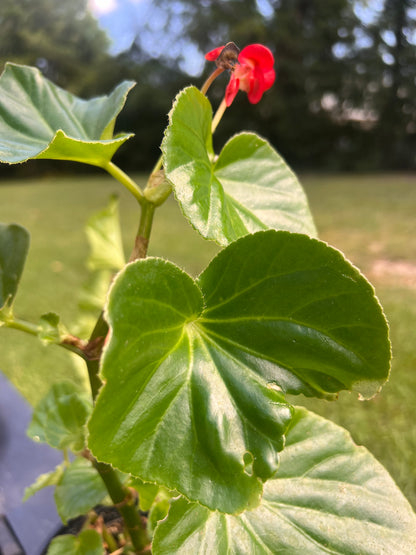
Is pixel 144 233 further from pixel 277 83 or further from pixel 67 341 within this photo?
pixel 277 83

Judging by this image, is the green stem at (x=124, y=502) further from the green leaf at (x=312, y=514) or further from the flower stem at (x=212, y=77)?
the flower stem at (x=212, y=77)

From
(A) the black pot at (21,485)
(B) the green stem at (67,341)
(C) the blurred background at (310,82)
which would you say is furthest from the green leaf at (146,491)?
(C) the blurred background at (310,82)

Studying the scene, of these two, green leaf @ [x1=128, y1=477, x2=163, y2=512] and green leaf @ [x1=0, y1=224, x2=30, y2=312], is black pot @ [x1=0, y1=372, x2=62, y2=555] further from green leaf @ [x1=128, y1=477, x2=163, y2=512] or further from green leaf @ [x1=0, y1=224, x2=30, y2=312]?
green leaf @ [x1=0, y1=224, x2=30, y2=312]

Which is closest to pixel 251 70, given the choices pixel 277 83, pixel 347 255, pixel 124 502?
pixel 124 502

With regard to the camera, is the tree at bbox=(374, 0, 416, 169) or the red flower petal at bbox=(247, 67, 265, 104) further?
the tree at bbox=(374, 0, 416, 169)

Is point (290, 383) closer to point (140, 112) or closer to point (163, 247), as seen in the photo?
point (163, 247)

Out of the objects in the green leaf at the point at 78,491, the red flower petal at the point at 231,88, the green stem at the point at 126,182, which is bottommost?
the green leaf at the point at 78,491

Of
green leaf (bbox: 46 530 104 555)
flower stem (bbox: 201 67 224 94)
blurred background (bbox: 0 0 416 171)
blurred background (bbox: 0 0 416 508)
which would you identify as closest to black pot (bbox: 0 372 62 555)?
green leaf (bbox: 46 530 104 555)
